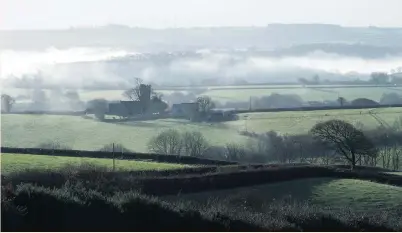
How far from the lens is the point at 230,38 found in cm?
2647

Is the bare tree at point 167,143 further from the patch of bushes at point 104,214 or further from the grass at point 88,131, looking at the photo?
the patch of bushes at point 104,214

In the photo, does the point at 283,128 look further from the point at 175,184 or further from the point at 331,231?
the point at 331,231

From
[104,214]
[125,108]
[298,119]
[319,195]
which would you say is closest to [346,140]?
[298,119]

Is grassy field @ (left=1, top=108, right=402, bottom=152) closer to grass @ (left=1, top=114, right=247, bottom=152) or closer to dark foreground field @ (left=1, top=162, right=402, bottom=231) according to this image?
grass @ (left=1, top=114, right=247, bottom=152)

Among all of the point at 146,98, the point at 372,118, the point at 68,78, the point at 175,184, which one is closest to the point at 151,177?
the point at 175,184

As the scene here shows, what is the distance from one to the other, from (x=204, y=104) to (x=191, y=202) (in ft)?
62.6

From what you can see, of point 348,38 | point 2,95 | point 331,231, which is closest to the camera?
point 331,231

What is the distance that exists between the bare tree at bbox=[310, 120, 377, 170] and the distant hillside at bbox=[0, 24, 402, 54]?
3.45 meters

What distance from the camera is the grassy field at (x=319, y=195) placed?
14.5 metres

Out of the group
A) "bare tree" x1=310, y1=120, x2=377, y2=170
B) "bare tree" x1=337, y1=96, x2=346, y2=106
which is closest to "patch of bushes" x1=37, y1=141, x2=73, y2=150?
"bare tree" x1=310, y1=120, x2=377, y2=170

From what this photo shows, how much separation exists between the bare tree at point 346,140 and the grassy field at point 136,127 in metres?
4.05

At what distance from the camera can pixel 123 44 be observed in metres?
25.5

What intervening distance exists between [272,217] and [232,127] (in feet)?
67.7

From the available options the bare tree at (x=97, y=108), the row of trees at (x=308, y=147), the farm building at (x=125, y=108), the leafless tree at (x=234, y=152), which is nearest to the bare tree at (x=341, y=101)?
the row of trees at (x=308, y=147)
